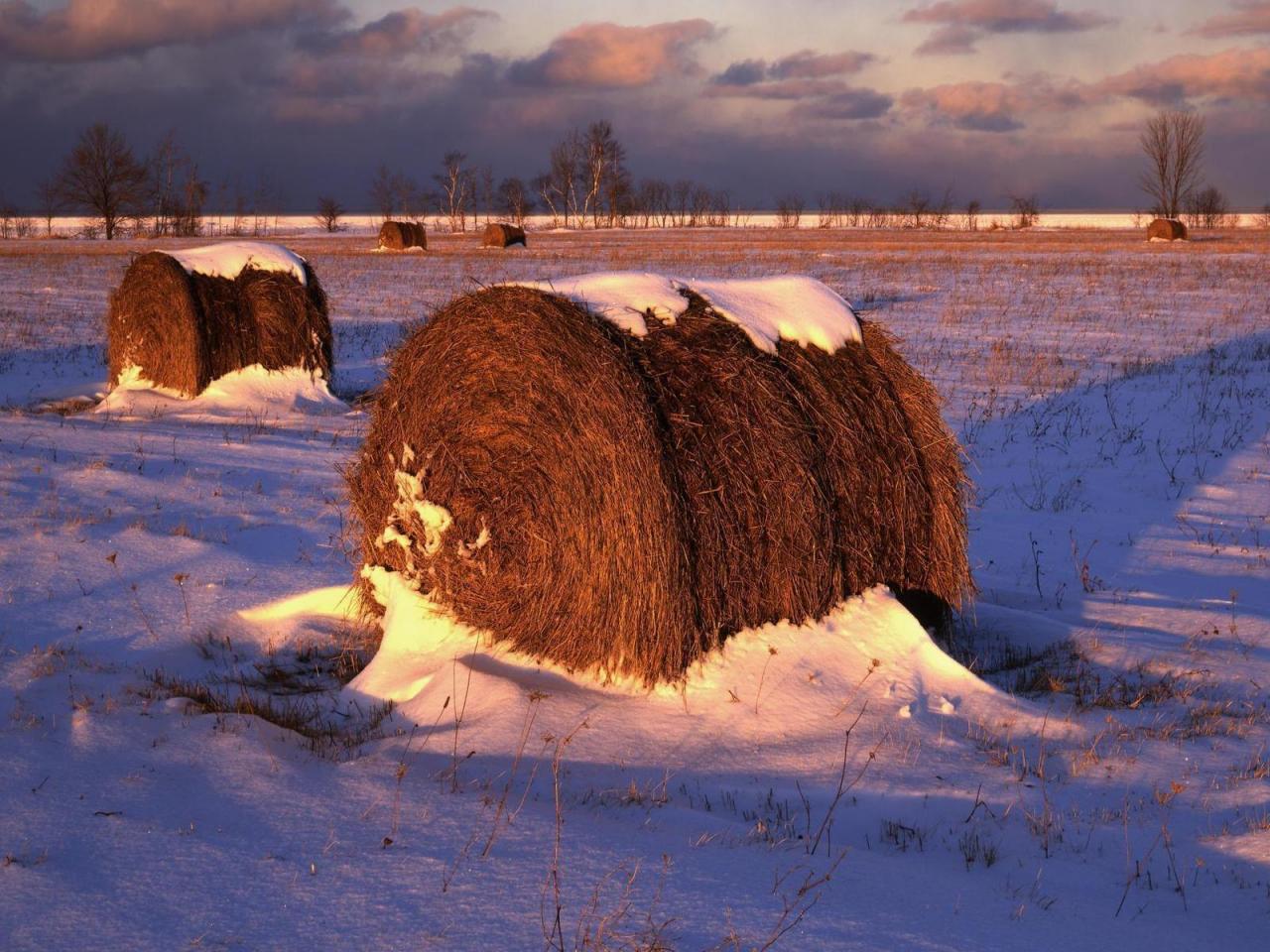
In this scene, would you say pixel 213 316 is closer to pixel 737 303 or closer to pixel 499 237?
pixel 737 303

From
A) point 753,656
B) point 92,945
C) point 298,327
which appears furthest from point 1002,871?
point 298,327

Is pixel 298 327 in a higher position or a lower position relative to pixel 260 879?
higher

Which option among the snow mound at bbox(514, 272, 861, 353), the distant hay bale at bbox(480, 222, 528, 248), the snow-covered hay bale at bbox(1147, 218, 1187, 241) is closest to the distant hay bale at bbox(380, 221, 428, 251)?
the distant hay bale at bbox(480, 222, 528, 248)

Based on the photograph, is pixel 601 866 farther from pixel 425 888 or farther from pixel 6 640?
pixel 6 640

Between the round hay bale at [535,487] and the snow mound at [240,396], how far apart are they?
692cm

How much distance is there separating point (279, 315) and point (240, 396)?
3.26 ft

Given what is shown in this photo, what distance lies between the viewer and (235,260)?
42.5 ft

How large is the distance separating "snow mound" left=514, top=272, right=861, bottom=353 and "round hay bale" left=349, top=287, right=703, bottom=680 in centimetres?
19

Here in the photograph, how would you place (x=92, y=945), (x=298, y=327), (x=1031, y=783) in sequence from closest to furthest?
(x=92, y=945)
(x=1031, y=783)
(x=298, y=327)

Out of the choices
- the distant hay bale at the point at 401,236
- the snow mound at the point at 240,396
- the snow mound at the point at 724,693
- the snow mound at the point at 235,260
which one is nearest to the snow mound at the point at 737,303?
the snow mound at the point at 724,693

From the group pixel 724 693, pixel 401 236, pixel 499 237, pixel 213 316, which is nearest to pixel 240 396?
pixel 213 316

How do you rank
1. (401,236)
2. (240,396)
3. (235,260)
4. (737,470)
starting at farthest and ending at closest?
1. (401,236)
2. (235,260)
3. (240,396)
4. (737,470)

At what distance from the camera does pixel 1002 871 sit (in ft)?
12.0

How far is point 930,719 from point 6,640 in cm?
423
